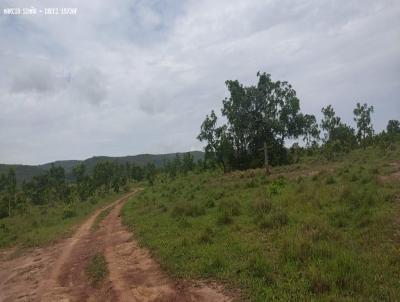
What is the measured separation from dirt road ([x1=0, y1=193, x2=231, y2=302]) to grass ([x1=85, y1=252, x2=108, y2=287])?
130mm

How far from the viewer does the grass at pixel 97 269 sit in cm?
962

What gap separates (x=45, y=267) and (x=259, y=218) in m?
7.13

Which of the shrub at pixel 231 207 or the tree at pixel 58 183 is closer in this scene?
the shrub at pixel 231 207

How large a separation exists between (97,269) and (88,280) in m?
0.83

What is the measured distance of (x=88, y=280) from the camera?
9820 mm

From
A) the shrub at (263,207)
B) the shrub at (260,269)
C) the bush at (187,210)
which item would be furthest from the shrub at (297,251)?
the bush at (187,210)

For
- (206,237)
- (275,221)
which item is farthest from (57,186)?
(275,221)

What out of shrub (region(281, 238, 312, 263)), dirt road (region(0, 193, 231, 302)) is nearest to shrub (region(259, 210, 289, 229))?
shrub (region(281, 238, 312, 263))

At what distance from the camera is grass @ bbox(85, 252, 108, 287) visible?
9625mm

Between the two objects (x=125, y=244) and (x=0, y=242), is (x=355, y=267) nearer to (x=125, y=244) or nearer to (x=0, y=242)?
(x=125, y=244)

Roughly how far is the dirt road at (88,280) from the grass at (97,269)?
0.43 ft

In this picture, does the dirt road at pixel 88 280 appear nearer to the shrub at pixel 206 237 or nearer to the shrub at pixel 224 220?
the shrub at pixel 206 237

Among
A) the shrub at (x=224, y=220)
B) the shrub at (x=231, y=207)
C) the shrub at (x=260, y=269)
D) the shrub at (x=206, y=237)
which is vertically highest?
the shrub at (x=231, y=207)

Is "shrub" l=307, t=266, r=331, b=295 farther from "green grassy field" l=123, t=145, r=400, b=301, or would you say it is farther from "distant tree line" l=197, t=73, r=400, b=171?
"distant tree line" l=197, t=73, r=400, b=171
